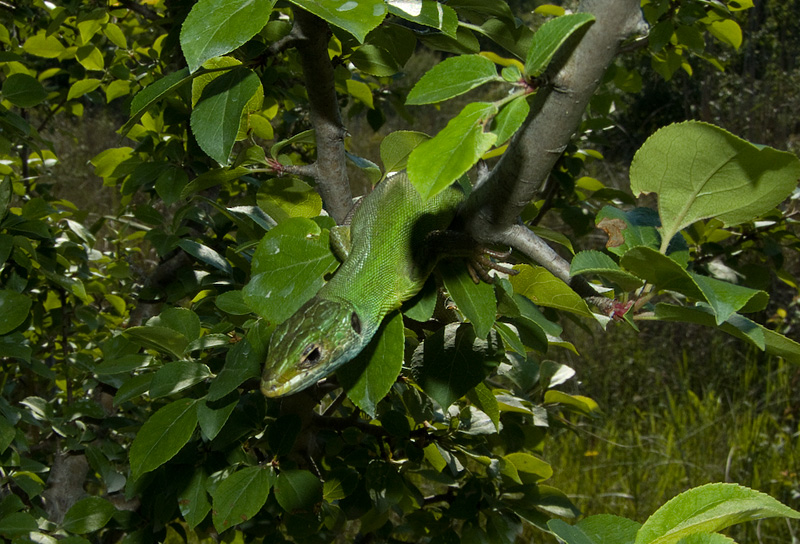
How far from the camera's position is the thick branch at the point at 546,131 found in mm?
721

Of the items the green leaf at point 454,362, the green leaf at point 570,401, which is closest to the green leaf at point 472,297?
the green leaf at point 454,362

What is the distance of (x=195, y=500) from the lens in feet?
5.22

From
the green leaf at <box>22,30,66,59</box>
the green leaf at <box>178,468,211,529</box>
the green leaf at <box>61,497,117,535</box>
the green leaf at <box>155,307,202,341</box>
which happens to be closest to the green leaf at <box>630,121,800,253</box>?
the green leaf at <box>155,307,202,341</box>

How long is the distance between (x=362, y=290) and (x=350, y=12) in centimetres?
53

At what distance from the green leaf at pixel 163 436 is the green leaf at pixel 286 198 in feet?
1.46

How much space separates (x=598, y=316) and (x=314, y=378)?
57 centimetres

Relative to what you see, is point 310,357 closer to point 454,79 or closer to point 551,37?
point 454,79

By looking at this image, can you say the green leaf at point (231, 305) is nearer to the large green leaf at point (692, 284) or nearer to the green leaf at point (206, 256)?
the green leaf at point (206, 256)

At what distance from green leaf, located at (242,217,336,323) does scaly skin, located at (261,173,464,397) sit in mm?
92

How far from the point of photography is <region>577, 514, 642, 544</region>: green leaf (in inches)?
31.0

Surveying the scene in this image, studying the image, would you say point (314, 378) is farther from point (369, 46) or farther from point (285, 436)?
point (369, 46)

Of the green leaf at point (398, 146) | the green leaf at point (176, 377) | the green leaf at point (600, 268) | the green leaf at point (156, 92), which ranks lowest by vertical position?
the green leaf at point (176, 377)

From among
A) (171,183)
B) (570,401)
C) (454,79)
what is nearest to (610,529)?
(454,79)

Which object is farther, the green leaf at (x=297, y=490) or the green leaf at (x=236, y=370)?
the green leaf at (x=297, y=490)
